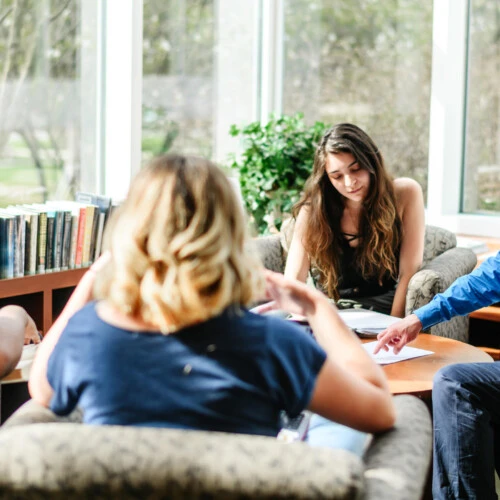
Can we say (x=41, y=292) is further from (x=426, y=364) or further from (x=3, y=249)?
(x=426, y=364)

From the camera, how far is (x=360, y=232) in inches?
127

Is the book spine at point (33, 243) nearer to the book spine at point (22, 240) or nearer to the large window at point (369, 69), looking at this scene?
the book spine at point (22, 240)

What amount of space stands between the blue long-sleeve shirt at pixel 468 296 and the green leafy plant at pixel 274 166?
6.09 feet

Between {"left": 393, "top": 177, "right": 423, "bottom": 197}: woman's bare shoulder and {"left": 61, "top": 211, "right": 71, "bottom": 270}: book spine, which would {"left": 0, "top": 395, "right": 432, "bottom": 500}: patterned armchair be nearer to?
{"left": 61, "top": 211, "right": 71, "bottom": 270}: book spine

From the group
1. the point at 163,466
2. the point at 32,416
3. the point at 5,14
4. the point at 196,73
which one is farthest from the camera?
the point at 196,73

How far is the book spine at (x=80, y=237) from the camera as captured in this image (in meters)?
3.26

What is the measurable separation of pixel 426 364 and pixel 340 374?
1132 millimetres

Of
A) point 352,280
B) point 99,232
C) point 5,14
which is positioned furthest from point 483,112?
point 5,14

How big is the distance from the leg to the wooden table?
45 cm

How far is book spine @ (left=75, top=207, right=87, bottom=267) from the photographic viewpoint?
128 inches

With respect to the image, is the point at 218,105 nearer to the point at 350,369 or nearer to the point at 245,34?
the point at 245,34

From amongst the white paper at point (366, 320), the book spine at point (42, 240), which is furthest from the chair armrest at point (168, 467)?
the book spine at point (42, 240)

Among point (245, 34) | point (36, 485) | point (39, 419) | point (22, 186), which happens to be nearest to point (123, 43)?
Answer: point (22, 186)

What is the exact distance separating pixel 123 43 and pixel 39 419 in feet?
8.82
